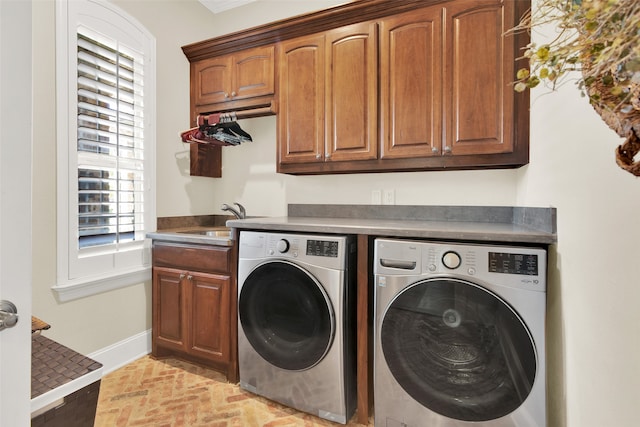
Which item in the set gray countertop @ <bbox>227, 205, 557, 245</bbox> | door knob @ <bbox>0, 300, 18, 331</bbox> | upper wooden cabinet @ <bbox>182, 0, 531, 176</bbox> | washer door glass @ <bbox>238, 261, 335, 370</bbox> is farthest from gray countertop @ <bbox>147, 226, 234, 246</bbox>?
door knob @ <bbox>0, 300, 18, 331</bbox>

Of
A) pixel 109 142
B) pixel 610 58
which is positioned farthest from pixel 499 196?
pixel 109 142

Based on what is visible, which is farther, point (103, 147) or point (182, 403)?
point (103, 147)

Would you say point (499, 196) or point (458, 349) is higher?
point (499, 196)

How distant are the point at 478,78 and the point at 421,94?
0.32 meters

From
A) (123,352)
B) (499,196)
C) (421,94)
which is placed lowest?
(123,352)

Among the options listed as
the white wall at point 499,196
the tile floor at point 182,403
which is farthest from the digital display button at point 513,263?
the tile floor at point 182,403

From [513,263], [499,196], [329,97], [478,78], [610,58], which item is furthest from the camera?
[329,97]

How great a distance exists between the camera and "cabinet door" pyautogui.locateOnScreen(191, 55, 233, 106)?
8.24 feet

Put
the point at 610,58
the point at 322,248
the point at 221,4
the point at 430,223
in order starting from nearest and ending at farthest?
the point at 610,58 → the point at 322,248 → the point at 430,223 → the point at 221,4

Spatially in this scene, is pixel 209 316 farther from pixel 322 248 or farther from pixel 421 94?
pixel 421 94

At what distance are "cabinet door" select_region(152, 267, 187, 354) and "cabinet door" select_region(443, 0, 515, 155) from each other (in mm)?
2082

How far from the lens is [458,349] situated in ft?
4.31

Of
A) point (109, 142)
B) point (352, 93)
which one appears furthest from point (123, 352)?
point (352, 93)

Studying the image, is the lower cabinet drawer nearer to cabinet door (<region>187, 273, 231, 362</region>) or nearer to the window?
cabinet door (<region>187, 273, 231, 362</region>)
